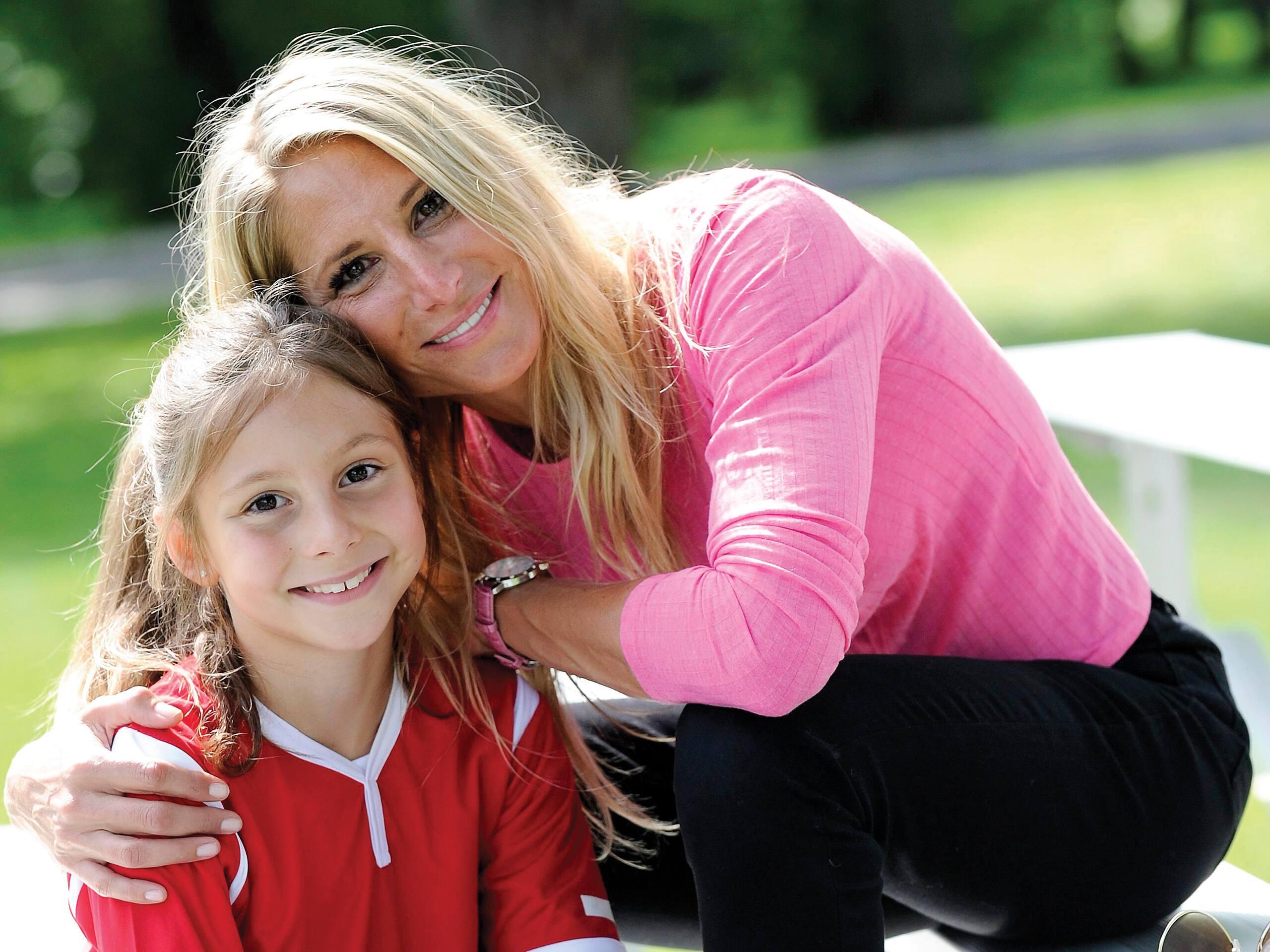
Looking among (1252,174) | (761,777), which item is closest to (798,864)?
(761,777)

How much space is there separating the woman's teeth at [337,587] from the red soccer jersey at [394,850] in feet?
0.56

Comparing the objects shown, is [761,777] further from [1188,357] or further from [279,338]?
[1188,357]

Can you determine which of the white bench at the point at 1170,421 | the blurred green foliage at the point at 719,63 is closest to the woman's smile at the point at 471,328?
the white bench at the point at 1170,421

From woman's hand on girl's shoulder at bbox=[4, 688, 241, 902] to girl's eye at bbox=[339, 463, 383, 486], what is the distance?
34cm

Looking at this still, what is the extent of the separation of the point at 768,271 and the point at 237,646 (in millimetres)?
812

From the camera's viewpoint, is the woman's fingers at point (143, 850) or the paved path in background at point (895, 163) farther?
the paved path in background at point (895, 163)

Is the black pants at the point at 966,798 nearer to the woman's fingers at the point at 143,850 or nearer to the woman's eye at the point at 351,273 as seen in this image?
the woman's fingers at the point at 143,850

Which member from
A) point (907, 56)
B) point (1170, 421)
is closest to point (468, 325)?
point (1170, 421)

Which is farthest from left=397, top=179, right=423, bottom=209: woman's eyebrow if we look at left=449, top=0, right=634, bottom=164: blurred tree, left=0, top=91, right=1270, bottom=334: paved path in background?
left=0, top=91, right=1270, bottom=334: paved path in background

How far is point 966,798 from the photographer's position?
1.74m

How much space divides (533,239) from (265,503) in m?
0.46

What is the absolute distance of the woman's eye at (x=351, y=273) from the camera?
194cm

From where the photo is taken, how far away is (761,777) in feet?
5.31

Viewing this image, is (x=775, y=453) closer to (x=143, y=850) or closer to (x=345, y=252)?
(x=345, y=252)
